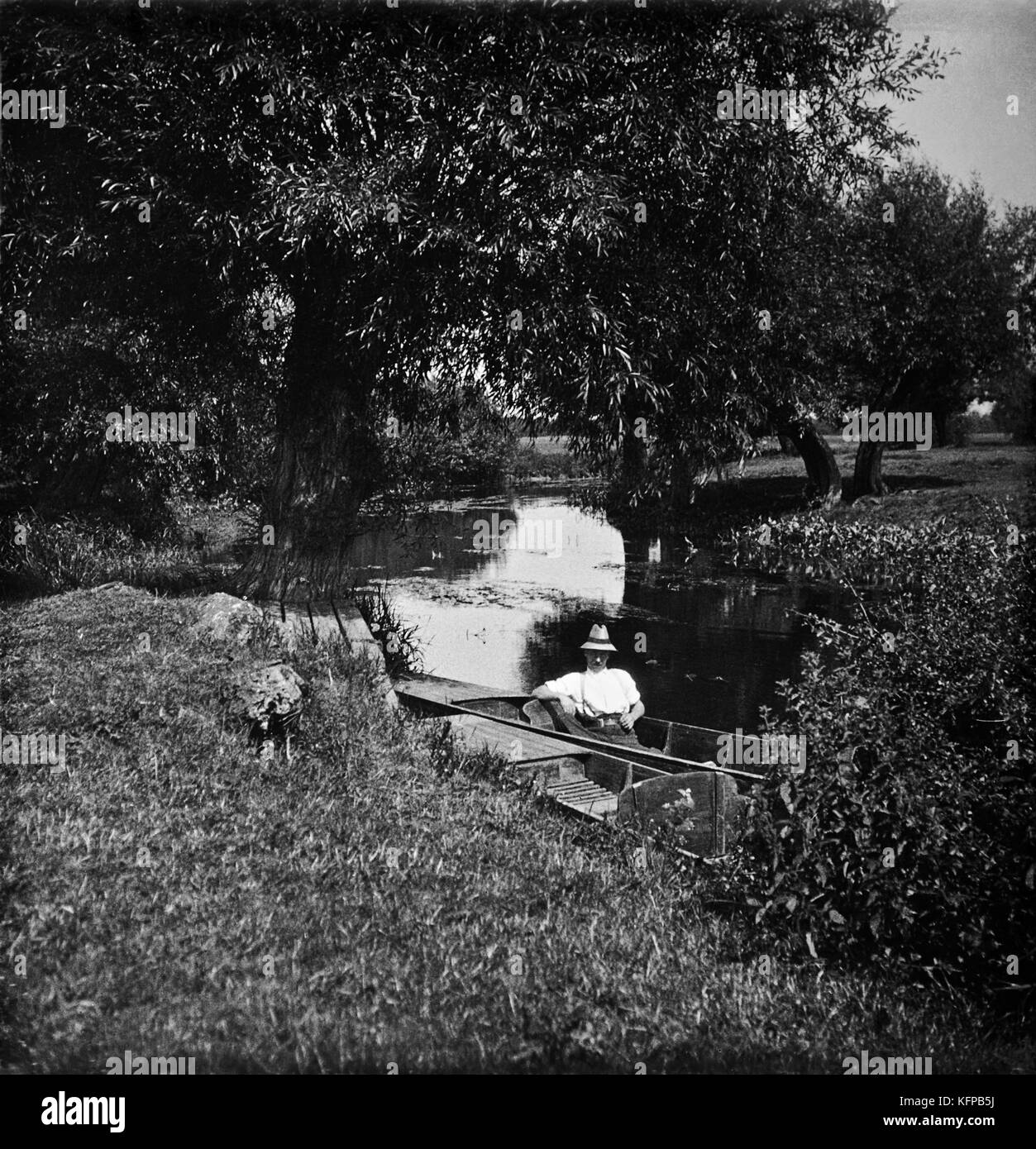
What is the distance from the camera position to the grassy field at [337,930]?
4996mm

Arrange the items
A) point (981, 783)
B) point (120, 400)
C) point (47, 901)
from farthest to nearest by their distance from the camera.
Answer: point (120, 400)
point (981, 783)
point (47, 901)

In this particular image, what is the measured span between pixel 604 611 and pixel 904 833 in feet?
60.3

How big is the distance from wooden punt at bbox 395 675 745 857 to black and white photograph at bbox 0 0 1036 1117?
0.07m

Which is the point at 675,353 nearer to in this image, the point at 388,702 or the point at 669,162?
the point at 669,162

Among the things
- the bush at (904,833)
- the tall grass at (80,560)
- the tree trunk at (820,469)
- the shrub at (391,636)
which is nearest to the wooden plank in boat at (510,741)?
the bush at (904,833)

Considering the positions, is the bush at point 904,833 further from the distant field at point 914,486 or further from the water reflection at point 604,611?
the distant field at point 914,486

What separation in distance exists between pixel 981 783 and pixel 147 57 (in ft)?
38.5

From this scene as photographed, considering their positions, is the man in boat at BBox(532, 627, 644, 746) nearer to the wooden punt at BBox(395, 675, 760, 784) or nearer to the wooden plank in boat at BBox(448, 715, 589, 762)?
the wooden punt at BBox(395, 675, 760, 784)

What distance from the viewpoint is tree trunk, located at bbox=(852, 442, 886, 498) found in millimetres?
33875

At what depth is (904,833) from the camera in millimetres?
6656

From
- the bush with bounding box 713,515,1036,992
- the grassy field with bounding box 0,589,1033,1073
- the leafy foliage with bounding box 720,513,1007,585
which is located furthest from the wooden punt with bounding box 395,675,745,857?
the leafy foliage with bounding box 720,513,1007,585

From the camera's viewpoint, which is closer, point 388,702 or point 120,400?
point 388,702

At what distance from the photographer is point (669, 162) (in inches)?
492
